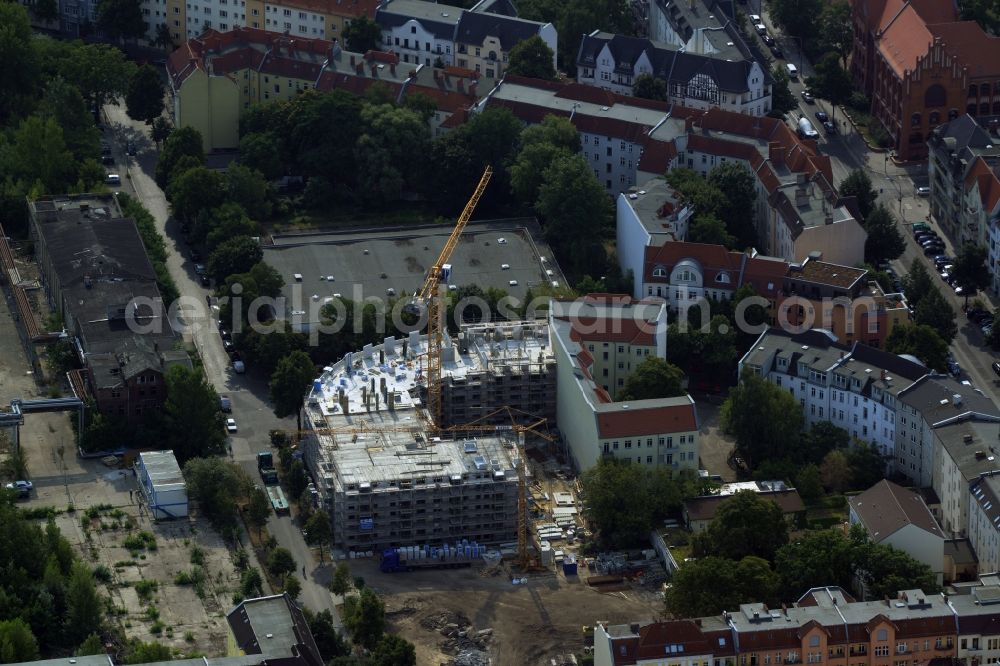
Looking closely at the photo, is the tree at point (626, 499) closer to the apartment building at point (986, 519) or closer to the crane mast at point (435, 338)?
the crane mast at point (435, 338)

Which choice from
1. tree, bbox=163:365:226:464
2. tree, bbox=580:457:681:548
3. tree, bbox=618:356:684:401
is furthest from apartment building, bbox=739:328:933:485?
tree, bbox=163:365:226:464

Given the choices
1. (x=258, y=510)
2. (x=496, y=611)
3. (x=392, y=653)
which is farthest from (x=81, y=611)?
(x=496, y=611)

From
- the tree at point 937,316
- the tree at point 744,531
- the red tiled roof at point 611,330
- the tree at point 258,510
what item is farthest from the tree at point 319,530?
the tree at point 937,316

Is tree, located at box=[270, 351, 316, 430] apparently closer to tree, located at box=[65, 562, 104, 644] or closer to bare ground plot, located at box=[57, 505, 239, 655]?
bare ground plot, located at box=[57, 505, 239, 655]

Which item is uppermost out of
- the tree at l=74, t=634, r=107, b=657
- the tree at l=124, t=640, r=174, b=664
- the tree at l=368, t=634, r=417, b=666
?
the tree at l=74, t=634, r=107, b=657

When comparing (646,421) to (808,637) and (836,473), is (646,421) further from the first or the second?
(808,637)

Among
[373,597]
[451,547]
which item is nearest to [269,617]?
[373,597]

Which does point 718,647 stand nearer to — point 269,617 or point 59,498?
point 269,617
